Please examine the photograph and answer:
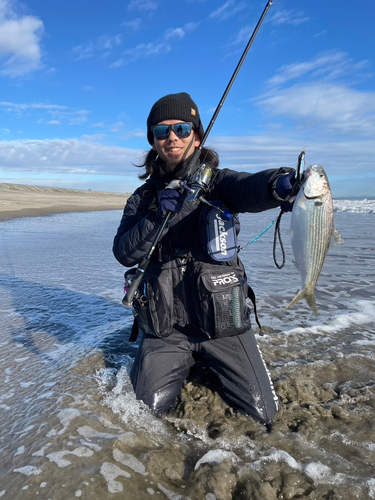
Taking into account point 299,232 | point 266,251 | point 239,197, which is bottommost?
point 266,251

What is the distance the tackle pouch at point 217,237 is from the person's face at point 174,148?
0.79 metres

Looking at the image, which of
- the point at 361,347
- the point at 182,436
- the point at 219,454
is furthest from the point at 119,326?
the point at 361,347

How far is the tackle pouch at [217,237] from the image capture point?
3135 mm

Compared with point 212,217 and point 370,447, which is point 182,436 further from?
point 212,217

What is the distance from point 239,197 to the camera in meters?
3.23

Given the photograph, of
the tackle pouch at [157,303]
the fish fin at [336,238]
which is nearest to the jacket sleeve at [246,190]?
the fish fin at [336,238]

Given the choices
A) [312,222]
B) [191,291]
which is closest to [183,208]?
[191,291]

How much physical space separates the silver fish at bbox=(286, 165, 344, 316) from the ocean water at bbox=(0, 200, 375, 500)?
4.06 feet

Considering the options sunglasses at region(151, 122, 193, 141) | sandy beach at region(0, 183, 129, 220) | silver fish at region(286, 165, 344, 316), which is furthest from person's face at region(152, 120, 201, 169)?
sandy beach at region(0, 183, 129, 220)

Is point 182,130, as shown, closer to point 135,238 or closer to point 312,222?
point 135,238

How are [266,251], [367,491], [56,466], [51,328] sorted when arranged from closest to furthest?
[367,491] < [56,466] < [51,328] < [266,251]

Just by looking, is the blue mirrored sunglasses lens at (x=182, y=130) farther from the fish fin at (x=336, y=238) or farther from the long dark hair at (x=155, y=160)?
the fish fin at (x=336, y=238)

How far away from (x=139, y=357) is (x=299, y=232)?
→ 1899 mm

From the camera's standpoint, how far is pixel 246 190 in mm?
3113
